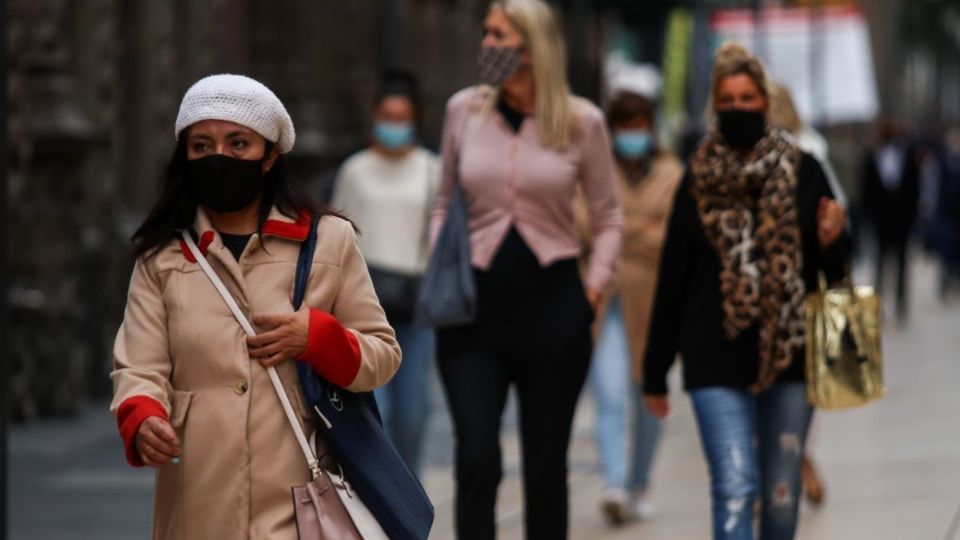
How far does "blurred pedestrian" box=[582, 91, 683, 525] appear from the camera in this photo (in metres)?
9.72

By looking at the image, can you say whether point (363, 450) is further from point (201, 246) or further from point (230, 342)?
point (201, 246)

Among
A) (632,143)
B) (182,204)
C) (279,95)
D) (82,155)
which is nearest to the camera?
(182,204)

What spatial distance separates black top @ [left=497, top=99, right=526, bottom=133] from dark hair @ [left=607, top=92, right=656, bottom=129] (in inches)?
106

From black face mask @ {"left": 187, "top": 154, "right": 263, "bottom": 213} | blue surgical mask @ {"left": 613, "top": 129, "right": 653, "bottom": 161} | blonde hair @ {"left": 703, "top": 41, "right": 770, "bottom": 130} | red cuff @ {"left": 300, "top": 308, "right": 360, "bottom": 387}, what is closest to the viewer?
red cuff @ {"left": 300, "top": 308, "right": 360, "bottom": 387}

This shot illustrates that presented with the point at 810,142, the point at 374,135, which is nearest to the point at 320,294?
the point at 374,135

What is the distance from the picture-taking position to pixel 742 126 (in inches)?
261

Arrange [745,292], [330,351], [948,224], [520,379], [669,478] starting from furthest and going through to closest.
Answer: [948,224] < [669,478] < [520,379] < [745,292] < [330,351]

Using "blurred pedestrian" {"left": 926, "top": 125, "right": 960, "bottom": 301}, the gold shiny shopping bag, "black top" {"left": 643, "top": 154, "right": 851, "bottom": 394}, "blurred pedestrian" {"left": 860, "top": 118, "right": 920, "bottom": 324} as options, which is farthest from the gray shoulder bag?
"blurred pedestrian" {"left": 926, "top": 125, "right": 960, "bottom": 301}

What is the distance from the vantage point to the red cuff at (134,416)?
435cm

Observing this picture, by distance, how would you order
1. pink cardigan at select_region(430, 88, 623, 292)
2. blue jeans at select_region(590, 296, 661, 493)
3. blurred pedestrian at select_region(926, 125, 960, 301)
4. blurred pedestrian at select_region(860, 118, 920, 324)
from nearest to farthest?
pink cardigan at select_region(430, 88, 623, 292), blue jeans at select_region(590, 296, 661, 493), blurred pedestrian at select_region(860, 118, 920, 324), blurred pedestrian at select_region(926, 125, 960, 301)

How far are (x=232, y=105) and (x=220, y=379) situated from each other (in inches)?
20.9

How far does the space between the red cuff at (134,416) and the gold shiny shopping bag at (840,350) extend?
2651 mm

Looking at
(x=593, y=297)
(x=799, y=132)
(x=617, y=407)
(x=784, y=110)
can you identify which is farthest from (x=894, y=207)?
(x=593, y=297)

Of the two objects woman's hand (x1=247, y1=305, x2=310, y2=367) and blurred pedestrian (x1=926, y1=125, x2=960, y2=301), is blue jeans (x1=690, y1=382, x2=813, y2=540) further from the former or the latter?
blurred pedestrian (x1=926, y1=125, x2=960, y2=301)
